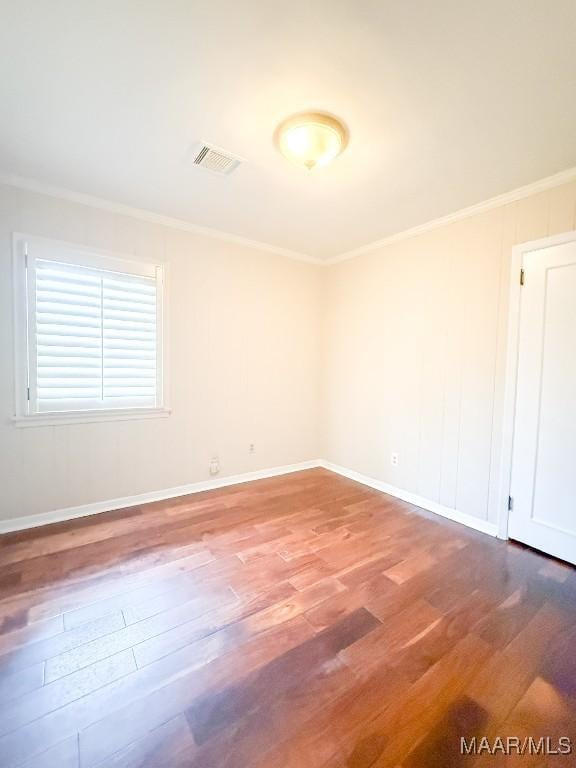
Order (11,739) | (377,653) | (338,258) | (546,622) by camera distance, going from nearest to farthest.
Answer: (11,739) → (377,653) → (546,622) → (338,258)

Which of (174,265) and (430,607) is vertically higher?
(174,265)

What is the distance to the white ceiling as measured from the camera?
4.05 ft

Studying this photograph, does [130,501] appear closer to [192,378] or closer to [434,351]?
[192,378]

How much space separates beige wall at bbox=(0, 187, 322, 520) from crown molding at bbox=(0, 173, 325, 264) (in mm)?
48

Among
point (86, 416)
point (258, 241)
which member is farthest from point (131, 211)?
point (86, 416)

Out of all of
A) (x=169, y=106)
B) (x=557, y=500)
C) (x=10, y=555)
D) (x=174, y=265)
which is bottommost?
(x=10, y=555)

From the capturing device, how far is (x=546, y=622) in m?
1.66

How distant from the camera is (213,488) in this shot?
133 inches

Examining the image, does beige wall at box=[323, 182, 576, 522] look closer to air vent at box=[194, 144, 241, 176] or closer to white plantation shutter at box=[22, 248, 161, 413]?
air vent at box=[194, 144, 241, 176]

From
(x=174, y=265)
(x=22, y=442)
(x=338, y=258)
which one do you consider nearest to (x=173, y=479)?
(x=22, y=442)

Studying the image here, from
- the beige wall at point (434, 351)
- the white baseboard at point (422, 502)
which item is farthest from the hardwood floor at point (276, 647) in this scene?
the beige wall at point (434, 351)

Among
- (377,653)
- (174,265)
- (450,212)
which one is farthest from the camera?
(174,265)

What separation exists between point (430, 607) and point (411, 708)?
0.61 metres

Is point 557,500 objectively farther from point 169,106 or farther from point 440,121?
point 169,106
